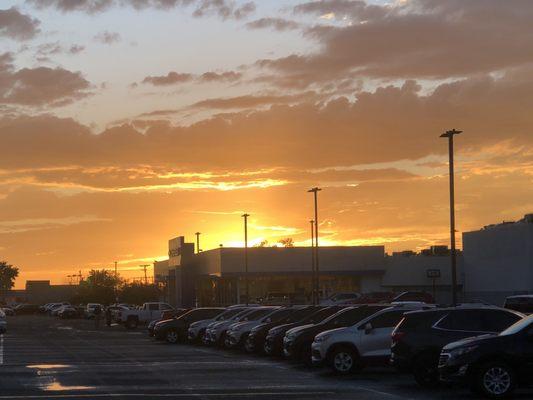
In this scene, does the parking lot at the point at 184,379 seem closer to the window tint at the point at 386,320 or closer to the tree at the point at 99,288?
the window tint at the point at 386,320

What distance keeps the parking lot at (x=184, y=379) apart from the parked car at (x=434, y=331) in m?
0.59

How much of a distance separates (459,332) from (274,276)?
6849 centimetres

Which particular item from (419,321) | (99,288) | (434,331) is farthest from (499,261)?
(99,288)

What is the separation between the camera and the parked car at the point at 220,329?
41.0 m

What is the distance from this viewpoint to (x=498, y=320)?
859 inches

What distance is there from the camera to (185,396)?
64.7 feet

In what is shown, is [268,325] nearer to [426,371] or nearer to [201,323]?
[201,323]

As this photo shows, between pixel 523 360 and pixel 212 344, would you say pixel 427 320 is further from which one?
pixel 212 344

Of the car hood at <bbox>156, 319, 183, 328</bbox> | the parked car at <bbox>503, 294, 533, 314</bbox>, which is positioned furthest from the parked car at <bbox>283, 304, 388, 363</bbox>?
the car hood at <bbox>156, 319, 183, 328</bbox>

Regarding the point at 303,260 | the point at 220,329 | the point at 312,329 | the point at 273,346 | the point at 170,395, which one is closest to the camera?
the point at 170,395

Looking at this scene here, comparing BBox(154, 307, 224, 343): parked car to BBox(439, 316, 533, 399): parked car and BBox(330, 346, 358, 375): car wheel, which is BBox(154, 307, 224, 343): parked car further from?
BBox(439, 316, 533, 399): parked car

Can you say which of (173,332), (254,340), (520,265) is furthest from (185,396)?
(520,265)

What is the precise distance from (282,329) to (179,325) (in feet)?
48.5

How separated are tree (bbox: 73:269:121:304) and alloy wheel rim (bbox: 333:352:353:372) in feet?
409
